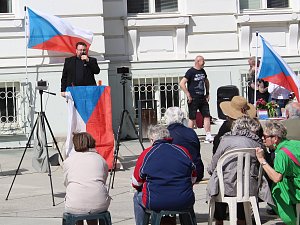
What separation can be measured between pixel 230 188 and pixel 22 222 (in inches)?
105

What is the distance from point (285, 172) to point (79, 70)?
17.6 feet

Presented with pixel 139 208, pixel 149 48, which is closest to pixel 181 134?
pixel 139 208

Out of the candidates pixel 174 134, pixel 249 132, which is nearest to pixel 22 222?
pixel 174 134

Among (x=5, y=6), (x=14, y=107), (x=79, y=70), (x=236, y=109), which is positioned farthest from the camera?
(x=5, y=6)

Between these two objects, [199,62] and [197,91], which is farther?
[197,91]

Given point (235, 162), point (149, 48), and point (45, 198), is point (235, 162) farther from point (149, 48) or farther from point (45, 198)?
point (149, 48)

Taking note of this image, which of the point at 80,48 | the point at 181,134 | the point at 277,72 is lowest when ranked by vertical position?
the point at 181,134

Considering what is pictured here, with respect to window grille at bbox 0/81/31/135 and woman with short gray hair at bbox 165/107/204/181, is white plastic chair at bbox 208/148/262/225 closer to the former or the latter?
woman with short gray hair at bbox 165/107/204/181

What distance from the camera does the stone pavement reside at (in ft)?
32.3

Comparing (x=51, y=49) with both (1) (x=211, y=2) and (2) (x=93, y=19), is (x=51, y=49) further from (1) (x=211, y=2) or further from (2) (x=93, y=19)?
(1) (x=211, y=2)

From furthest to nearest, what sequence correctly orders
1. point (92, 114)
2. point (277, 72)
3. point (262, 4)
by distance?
point (262, 4) → point (277, 72) → point (92, 114)

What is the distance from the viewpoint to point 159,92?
58.5 feet

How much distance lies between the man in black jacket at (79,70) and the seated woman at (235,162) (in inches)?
181

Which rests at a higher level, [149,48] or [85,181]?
[149,48]
